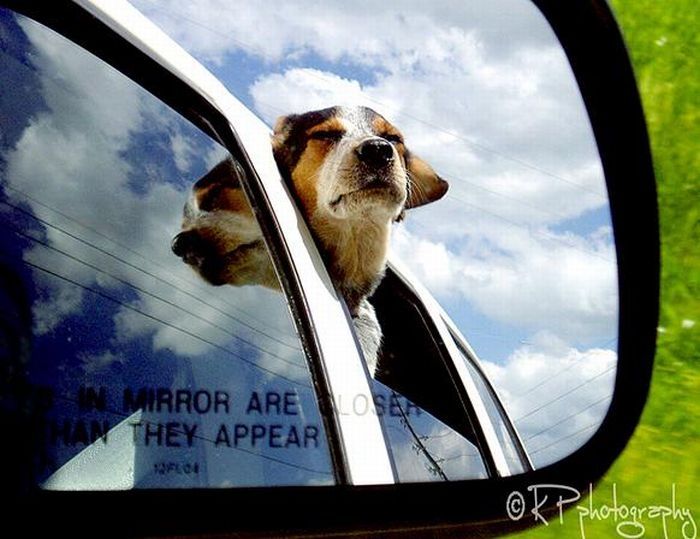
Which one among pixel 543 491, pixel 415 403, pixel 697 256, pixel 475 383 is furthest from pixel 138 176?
pixel 697 256

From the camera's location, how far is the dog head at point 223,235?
2.04 meters

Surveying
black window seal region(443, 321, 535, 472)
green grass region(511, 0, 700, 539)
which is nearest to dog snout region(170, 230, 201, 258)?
black window seal region(443, 321, 535, 472)

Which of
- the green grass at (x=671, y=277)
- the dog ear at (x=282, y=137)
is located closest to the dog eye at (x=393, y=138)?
the dog ear at (x=282, y=137)

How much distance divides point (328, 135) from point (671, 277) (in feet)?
11.3

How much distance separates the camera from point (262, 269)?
2205 millimetres

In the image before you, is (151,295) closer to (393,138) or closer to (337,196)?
(337,196)

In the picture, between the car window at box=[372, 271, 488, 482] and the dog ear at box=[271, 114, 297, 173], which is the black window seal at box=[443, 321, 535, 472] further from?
the dog ear at box=[271, 114, 297, 173]

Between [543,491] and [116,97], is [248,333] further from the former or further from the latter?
[543,491]

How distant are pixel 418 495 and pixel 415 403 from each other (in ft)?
0.70

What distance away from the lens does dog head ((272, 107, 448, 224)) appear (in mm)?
2113

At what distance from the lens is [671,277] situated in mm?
5129

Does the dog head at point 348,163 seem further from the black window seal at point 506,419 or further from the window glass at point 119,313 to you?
the black window seal at point 506,419

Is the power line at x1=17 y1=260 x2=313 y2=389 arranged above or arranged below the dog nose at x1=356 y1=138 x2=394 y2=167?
below

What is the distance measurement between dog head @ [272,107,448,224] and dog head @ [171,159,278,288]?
12cm
